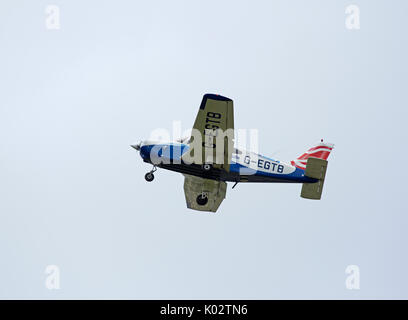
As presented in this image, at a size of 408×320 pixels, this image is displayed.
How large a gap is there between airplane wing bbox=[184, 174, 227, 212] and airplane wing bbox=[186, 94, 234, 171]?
211 centimetres

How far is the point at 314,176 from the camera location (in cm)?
2555

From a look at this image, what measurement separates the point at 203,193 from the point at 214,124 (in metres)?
4.68

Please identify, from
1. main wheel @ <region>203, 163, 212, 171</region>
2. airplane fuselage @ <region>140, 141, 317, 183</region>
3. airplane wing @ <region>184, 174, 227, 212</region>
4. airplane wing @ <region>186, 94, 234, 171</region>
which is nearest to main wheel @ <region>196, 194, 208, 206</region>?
airplane wing @ <region>184, 174, 227, 212</region>

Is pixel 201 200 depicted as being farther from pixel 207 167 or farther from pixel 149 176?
pixel 149 176

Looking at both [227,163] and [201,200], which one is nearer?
[227,163]

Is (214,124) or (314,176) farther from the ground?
(214,124)

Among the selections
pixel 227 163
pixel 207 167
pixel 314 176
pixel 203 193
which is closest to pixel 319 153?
pixel 314 176

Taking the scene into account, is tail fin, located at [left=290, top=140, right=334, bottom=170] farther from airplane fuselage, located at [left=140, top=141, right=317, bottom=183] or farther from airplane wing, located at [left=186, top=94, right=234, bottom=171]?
airplane wing, located at [left=186, top=94, right=234, bottom=171]

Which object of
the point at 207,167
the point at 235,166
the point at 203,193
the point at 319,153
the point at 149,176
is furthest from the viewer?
the point at 203,193

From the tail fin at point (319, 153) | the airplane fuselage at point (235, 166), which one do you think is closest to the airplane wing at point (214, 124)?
the airplane fuselage at point (235, 166)

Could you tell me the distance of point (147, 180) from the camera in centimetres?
2578

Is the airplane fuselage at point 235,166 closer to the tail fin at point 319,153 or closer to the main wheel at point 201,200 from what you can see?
the tail fin at point 319,153

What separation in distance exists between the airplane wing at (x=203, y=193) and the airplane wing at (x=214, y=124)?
2112 mm

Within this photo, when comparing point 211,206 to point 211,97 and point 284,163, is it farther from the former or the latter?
point 211,97
